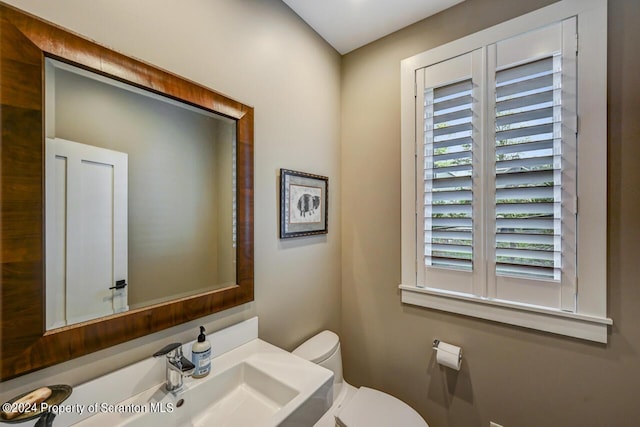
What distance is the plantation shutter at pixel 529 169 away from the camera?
1.17m

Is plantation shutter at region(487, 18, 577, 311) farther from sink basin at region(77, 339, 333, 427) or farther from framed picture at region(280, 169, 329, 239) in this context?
sink basin at region(77, 339, 333, 427)

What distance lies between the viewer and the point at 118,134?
852mm

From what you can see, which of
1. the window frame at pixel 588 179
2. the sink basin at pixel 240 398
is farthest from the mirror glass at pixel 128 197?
the window frame at pixel 588 179

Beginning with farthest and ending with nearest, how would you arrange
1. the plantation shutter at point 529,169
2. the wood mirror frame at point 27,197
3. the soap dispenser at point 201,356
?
1. the plantation shutter at point 529,169
2. the soap dispenser at point 201,356
3. the wood mirror frame at point 27,197

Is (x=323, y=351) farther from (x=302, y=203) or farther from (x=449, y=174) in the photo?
(x=449, y=174)

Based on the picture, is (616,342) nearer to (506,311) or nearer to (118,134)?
(506,311)

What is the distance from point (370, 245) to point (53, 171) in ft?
5.06

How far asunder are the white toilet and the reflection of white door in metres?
1.01

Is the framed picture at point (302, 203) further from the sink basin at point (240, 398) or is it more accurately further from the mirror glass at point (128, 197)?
the sink basin at point (240, 398)

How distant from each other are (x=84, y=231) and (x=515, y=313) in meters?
1.79

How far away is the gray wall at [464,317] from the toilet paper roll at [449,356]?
0.19 ft

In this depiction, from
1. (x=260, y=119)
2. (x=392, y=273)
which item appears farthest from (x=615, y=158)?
(x=260, y=119)

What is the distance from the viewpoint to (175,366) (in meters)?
0.85

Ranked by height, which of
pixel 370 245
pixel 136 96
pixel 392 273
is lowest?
pixel 392 273
